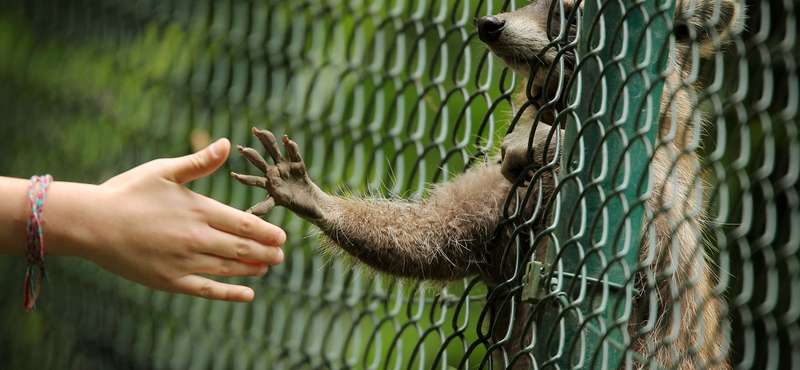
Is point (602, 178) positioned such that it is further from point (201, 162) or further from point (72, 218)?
point (72, 218)

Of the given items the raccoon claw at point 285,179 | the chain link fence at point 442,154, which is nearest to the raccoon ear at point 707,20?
the chain link fence at point 442,154

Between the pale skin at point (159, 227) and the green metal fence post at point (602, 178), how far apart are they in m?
0.68

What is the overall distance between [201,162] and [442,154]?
121cm

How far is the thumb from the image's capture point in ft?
6.48

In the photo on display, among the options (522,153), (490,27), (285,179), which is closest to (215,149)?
(285,179)

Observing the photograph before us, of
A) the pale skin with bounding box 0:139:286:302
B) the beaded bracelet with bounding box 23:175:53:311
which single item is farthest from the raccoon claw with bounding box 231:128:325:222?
the beaded bracelet with bounding box 23:175:53:311

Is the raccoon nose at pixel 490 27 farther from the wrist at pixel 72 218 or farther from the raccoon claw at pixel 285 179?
the wrist at pixel 72 218

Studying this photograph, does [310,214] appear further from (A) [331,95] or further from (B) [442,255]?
(A) [331,95]

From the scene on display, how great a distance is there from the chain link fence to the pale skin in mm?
692

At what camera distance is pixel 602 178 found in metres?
1.97

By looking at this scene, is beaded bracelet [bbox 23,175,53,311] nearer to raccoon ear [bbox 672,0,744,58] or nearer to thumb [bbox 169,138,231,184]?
thumb [bbox 169,138,231,184]

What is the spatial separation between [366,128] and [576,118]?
1465mm

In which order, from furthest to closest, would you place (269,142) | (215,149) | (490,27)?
(490,27) < (269,142) < (215,149)

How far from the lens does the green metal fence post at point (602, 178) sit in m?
1.96
